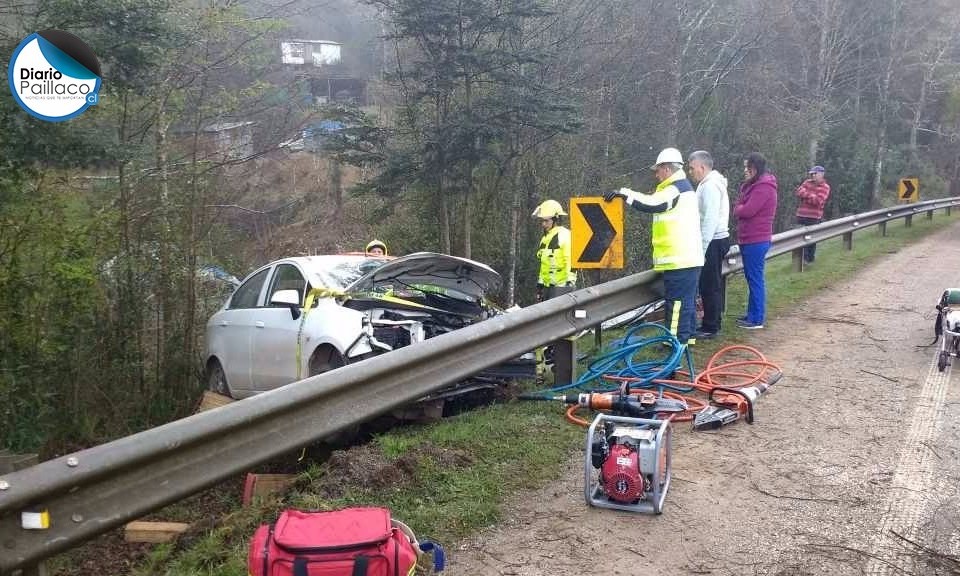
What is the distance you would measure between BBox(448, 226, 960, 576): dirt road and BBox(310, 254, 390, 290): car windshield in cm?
327

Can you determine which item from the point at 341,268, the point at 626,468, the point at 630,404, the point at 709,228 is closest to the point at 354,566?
the point at 626,468

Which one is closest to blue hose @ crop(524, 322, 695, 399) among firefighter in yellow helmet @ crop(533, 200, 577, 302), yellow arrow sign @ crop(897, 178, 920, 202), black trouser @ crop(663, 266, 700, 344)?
black trouser @ crop(663, 266, 700, 344)

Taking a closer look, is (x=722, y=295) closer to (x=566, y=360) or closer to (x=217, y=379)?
(x=566, y=360)

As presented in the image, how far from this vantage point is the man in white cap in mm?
7391

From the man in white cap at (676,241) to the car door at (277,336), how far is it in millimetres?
3224

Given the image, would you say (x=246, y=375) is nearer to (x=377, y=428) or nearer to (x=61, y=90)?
(x=377, y=428)

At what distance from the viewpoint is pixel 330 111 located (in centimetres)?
1380

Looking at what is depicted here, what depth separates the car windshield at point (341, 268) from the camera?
7.33m

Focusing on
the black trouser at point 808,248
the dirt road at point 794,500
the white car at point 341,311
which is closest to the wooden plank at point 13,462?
Answer: the dirt road at point 794,500

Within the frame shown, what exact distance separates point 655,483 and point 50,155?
6.09 m

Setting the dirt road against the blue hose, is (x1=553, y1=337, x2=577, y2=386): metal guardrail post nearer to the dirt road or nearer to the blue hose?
the blue hose

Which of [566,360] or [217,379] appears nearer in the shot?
[566,360]

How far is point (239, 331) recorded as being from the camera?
823cm

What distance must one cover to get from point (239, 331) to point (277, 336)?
89 cm
